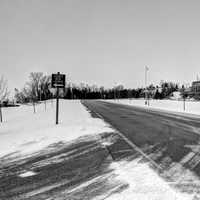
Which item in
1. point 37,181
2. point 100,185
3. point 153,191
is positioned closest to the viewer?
point 153,191

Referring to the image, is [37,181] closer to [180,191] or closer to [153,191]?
[153,191]

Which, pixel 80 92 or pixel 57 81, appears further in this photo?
pixel 80 92

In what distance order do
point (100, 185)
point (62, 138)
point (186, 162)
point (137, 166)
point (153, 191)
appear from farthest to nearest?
1. point (62, 138)
2. point (186, 162)
3. point (137, 166)
4. point (100, 185)
5. point (153, 191)

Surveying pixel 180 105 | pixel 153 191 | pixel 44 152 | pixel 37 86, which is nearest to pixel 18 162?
Answer: pixel 44 152

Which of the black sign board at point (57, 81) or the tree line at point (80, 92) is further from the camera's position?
the tree line at point (80, 92)

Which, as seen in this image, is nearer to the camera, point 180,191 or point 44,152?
point 180,191

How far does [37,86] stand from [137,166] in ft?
303

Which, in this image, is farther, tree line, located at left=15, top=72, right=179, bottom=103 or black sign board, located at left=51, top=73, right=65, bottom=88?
tree line, located at left=15, top=72, right=179, bottom=103

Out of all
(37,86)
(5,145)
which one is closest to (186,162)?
(5,145)

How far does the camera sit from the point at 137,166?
4523 millimetres

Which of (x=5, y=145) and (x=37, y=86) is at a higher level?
(x=37, y=86)

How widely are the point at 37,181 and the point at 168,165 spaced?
9.51 feet

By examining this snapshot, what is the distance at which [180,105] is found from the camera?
30.6 m

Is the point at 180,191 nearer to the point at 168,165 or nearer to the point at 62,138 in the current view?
the point at 168,165
